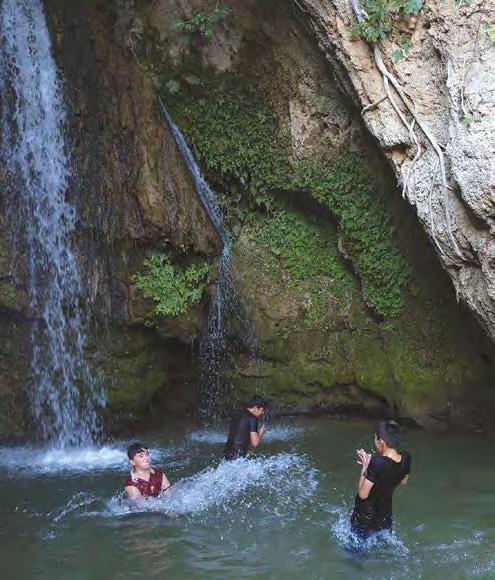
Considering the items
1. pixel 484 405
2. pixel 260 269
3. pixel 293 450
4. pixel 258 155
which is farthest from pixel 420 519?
pixel 258 155

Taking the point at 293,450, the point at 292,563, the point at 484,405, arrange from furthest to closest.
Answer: the point at 484,405, the point at 293,450, the point at 292,563

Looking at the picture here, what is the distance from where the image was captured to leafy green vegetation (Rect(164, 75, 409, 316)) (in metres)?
8.58

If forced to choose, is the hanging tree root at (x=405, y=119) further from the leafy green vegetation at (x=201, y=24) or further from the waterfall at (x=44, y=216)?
the waterfall at (x=44, y=216)

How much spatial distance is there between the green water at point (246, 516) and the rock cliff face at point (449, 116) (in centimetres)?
190

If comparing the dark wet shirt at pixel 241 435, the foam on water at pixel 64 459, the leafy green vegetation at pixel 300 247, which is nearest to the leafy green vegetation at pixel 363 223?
the leafy green vegetation at pixel 300 247

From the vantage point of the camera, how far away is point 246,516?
613 cm

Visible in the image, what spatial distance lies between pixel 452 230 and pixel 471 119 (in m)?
1.02

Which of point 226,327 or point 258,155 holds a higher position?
point 258,155

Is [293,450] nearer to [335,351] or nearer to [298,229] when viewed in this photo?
[335,351]

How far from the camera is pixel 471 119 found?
6035mm

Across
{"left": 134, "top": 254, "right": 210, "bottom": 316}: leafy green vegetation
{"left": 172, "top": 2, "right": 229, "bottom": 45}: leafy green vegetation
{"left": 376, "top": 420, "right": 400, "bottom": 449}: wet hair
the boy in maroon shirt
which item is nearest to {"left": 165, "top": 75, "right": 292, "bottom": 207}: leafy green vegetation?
{"left": 172, "top": 2, "right": 229, "bottom": 45}: leafy green vegetation

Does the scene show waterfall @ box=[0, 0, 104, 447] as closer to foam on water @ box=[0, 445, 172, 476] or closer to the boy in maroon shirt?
foam on water @ box=[0, 445, 172, 476]

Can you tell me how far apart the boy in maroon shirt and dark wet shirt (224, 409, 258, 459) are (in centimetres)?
98

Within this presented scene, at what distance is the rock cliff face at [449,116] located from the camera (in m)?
5.99
